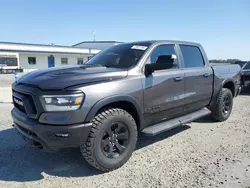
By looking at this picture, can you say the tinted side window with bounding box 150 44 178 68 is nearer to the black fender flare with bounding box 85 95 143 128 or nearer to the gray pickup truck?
the gray pickup truck

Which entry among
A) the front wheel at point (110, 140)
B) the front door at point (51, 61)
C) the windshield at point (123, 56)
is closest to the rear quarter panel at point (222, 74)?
the windshield at point (123, 56)

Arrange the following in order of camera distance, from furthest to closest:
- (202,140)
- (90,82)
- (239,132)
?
(239,132) → (202,140) → (90,82)

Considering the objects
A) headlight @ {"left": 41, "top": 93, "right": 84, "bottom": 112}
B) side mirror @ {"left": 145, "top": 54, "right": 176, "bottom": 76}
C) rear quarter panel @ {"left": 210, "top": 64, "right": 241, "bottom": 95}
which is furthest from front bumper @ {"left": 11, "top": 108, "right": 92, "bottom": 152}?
rear quarter panel @ {"left": 210, "top": 64, "right": 241, "bottom": 95}

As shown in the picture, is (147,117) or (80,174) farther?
(147,117)

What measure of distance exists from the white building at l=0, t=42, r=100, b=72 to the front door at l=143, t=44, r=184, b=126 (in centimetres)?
2697

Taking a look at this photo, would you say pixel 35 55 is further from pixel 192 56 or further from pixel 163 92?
pixel 163 92

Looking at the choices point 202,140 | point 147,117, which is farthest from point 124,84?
point 202,140

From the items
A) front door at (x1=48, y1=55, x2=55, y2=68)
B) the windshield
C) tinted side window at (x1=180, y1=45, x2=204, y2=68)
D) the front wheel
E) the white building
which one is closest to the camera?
the front wheel

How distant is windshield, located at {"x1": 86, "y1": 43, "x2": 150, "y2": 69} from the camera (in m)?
3.71

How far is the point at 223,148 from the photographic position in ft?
12.9

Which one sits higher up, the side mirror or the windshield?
the windshield

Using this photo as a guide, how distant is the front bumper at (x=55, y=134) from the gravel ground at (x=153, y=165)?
0.55 m

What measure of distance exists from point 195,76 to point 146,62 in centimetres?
141

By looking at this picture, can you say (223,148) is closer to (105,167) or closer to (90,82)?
(105,167)
